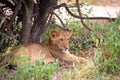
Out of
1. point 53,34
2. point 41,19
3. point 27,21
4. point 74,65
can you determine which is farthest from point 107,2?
point 74,65

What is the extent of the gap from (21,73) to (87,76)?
0.80 metres

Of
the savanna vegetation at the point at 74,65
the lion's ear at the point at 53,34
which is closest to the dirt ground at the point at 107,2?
the savanna vegetation at the point at 74,65

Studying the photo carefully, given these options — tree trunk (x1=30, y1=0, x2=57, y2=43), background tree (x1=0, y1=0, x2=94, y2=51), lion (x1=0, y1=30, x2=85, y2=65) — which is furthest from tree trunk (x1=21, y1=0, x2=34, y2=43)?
lion (x1=0, y1=30, x2=85, y2=65)

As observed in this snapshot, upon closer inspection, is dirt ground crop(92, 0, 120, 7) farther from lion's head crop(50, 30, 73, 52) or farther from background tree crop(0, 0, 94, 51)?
lion's head crop(50, 30, 73, 52)

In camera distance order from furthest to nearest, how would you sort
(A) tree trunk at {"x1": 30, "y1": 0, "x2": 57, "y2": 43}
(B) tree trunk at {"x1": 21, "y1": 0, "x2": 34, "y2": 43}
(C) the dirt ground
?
1. (C) the dirt ground
2. (A) tree trunk at {"x1": 30, "y1": 0, "x2": 57, "y2": 43}
3. (B) tree trunk at {"x1": 21, "y1": 0, "x2": 34, "y2": 43}

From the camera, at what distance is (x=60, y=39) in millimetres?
5809

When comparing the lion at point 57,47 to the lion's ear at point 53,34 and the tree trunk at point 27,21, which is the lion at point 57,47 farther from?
the tree trunk at point 27,21

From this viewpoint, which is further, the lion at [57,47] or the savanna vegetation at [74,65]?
the lion at [57,47]

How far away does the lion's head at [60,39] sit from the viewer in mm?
5797

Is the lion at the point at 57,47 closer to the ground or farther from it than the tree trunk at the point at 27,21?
closer to the ground

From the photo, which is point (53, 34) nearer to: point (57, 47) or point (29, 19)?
point (57, 47)

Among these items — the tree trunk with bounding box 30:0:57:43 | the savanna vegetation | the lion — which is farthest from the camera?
the tree trunk with bounding box 30:0:57:43

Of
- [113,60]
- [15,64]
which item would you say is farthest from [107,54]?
[15,64]

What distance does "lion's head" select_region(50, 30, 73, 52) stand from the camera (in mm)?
5797
